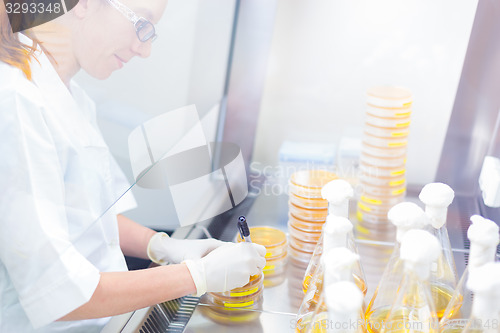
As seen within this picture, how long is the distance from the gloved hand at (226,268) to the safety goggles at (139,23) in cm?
60

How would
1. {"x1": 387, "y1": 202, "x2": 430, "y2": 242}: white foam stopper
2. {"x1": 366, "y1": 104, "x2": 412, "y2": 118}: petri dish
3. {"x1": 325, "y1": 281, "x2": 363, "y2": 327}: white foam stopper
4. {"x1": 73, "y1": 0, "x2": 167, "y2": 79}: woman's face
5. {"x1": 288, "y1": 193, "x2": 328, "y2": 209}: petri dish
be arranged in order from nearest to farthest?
{"x1": 325, "y1": 281, "x2": 363, "y2": 327}: white foam stopper
{"x1": 387, "y1": 202, "x2": 430, "y2": 242}: white foam stopper
{"x1": 73, "y1": 0, "x2": 167, "y2": 79}: woman's face
{"x1": 288, "y1": 193, "x2": 328, "y2": 209}: petri dish
{"x1": 366, "y1": 104, "x2": 412, "y2": 118}: petri dish

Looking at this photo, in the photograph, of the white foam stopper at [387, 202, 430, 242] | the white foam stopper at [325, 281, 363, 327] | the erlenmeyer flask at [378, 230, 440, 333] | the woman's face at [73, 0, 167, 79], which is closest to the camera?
the white foam stopper at [325, 281, 363, 327]

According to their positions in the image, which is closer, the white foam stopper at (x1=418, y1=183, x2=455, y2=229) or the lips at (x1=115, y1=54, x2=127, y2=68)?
the white foam stopper at (x1=418, y1=183, x2=455, y2=229)

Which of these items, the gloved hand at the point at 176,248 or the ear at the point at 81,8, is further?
the gloved hand at the point at 176,248

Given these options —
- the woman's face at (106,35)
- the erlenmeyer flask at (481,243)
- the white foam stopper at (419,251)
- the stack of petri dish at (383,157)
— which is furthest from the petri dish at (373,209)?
the woman's face at (106,35)

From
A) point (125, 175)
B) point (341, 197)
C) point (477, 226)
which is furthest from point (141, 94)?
point (477, 226)

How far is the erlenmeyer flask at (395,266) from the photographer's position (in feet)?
3.20

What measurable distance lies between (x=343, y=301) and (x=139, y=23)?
0.88 meters

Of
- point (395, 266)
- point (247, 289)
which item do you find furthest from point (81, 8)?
point (395, 266)

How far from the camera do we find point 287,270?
1427 mm

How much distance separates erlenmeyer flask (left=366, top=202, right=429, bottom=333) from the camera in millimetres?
975

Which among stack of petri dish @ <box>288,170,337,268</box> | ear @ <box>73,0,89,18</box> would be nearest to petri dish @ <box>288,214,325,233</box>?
stack of petri dish @ <box>288,170,337,268</box>

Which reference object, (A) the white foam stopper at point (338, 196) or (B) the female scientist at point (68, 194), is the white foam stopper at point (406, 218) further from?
(B) the female scientist at point (68, 194)

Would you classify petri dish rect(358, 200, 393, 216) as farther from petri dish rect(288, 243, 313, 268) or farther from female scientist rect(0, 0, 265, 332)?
female scientist rect(0, 0, 265, 332)
